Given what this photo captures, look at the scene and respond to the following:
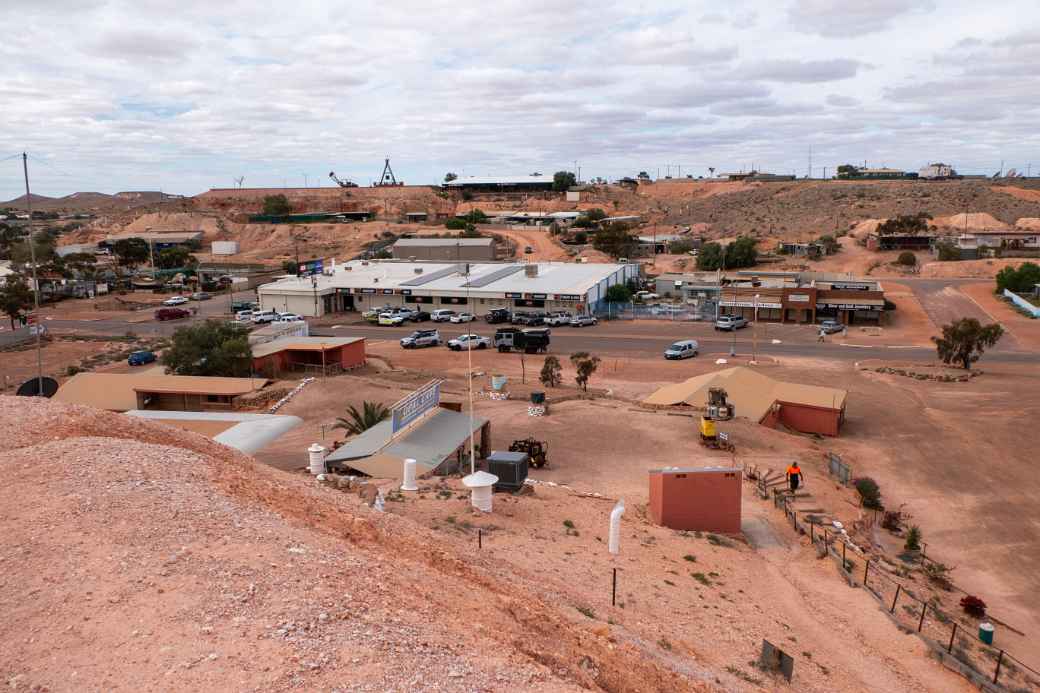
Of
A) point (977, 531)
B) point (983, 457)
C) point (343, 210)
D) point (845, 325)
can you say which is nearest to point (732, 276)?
point (845, 325)

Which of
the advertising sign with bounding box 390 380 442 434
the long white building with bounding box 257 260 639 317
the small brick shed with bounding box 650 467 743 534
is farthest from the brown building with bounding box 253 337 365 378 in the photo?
the small brick shed with bounding box 650 467 743 534

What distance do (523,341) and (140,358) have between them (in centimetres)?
2248

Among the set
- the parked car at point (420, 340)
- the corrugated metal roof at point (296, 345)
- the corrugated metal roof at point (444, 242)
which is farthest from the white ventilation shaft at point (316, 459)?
the corrugated metal roof at point (444, 242)

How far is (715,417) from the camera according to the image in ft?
94.2

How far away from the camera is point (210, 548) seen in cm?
899

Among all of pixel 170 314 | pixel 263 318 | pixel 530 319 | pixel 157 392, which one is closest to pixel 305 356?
pixel 157 392

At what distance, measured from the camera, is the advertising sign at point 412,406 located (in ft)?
69.7

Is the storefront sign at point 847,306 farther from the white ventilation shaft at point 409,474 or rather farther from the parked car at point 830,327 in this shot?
the white ventilation shaft at point 409,474

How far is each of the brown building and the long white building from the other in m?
19.4

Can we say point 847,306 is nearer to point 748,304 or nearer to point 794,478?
point 748,304

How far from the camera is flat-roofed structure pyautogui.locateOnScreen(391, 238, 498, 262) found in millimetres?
90000

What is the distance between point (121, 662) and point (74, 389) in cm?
3063

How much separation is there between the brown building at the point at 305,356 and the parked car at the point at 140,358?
27.4 feet

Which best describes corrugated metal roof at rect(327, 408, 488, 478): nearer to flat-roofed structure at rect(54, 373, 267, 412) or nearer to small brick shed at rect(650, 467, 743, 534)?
small brick shed at rect(650, 467, 743, 534)
